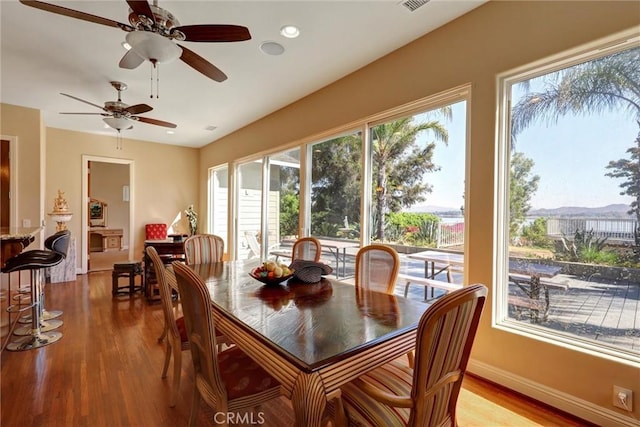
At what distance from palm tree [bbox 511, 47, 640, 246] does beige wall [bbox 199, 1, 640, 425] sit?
0.19 metres

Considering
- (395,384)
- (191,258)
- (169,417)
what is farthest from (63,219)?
(395,384)

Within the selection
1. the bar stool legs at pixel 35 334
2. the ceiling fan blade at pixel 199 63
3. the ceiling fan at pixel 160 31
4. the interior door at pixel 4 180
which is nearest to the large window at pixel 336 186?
the ceiling fan blade at pixel 199 63

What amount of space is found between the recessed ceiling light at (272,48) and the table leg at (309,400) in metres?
2.86

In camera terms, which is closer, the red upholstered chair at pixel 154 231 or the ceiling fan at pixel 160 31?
the ceiling fan at pixel 160 31

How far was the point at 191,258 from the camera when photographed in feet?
10.2

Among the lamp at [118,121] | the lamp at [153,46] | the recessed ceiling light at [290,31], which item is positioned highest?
the recessed ceiling light at [290,31]

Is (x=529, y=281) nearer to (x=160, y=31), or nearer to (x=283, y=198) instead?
(x=160, y=31)

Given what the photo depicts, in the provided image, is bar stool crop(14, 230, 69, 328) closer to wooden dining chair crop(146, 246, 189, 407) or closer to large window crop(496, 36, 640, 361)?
wooden dining chair crop(146, 246, 189, 407)

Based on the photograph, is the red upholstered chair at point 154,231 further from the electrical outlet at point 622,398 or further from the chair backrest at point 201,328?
the electrical outlet at point 622,398

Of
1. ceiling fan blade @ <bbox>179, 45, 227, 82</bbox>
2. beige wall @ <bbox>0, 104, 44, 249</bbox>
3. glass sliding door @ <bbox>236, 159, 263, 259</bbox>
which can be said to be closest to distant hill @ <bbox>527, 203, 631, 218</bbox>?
ceiling fan blade @ <bbox>179, 45, 227, 82</bbox>

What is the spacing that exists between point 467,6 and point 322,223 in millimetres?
2731

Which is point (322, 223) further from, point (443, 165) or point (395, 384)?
point (395, 384)

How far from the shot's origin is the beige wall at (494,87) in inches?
72.3

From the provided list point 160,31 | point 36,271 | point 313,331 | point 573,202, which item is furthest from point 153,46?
point 573,202
